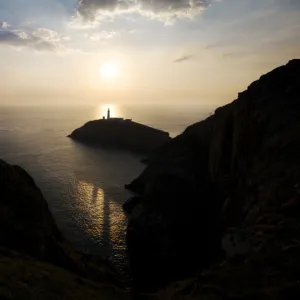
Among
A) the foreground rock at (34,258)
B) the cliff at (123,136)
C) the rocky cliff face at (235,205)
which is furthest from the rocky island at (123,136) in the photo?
the foreground rock at (34,258)

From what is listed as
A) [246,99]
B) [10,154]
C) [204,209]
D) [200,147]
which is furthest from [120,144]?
[246,99]

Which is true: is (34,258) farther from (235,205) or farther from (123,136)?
(123,136)

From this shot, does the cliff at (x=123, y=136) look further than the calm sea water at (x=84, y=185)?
Yes

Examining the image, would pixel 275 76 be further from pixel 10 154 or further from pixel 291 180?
pixel 10 154

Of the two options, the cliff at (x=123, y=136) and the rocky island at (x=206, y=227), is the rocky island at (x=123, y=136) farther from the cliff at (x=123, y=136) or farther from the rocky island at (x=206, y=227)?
the rocky island at (x=206, y=227)

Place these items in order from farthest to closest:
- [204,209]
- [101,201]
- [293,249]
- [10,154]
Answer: [10,154] → [101,201] → [204,209] → [293,249]

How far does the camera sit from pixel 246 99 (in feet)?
148

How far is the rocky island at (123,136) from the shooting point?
14100 centimetres

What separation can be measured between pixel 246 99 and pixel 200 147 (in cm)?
3120

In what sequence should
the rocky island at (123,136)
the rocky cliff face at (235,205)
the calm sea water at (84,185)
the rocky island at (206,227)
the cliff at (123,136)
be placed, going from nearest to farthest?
1. the rocky cliff face at (235,205)
2. the rocky island at (206,227)
3. the calm sea water at (84,185)
4. the rocky island at (123,136)
5. the cliff at (123,136)

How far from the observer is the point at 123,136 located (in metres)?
150

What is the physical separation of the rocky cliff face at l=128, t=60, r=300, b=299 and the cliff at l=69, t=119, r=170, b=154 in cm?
6423

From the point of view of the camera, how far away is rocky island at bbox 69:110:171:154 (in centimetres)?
14100

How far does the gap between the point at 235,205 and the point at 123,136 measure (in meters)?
115
